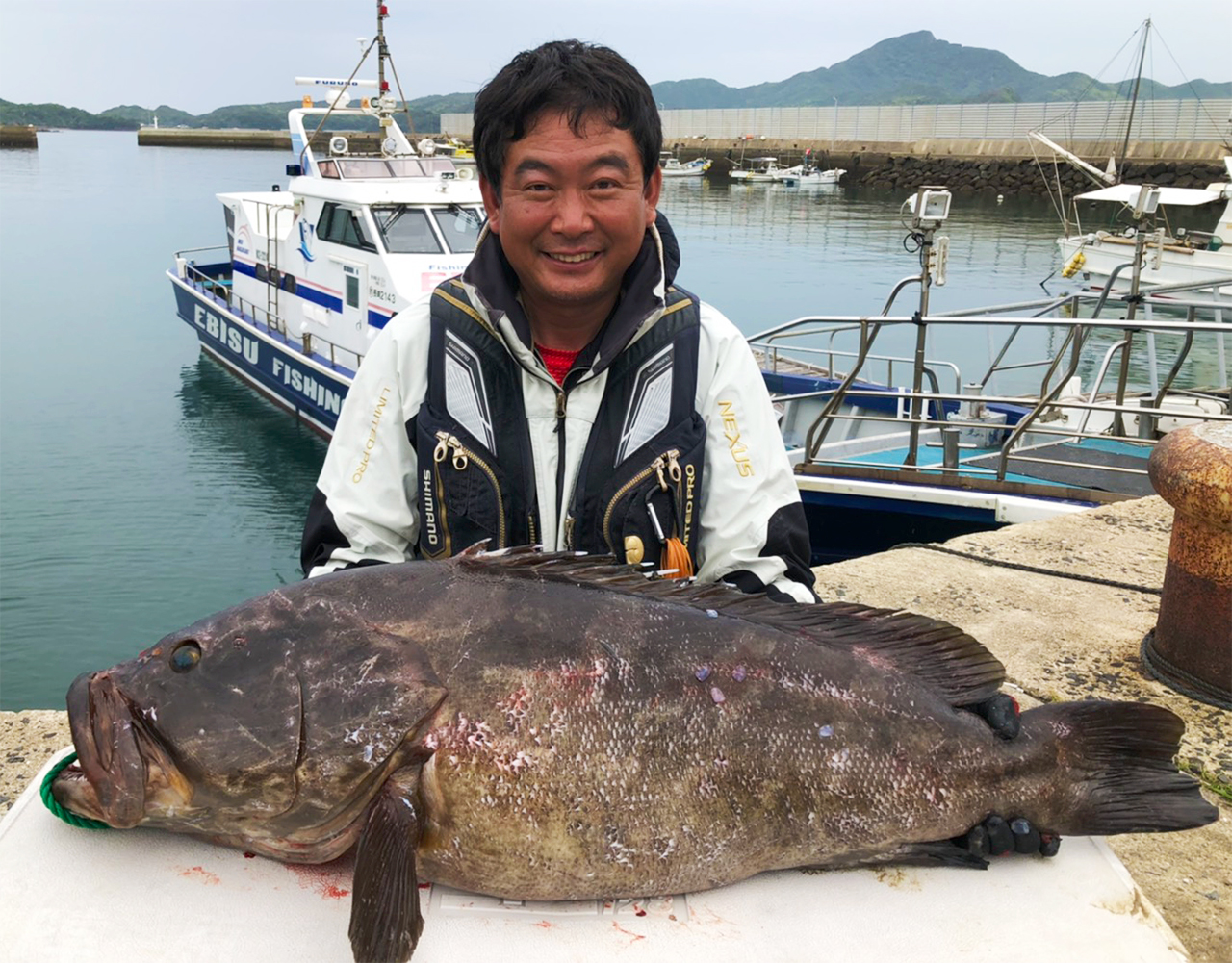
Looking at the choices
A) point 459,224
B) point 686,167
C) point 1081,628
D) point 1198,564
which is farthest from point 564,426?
point 686,167

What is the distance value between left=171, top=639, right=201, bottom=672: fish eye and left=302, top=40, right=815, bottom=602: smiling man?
0.65m

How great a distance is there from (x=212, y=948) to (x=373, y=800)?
1.32 feet

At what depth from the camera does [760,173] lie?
7106 cm

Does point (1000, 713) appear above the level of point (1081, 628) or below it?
above

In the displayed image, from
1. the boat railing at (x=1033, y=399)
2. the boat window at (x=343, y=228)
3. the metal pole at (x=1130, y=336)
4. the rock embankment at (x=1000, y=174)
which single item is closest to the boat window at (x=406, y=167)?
the boat window at (x=343, y=228)

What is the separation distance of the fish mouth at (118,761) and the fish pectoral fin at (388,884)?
400 millimetres

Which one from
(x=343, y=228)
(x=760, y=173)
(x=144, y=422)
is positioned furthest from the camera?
(x=760, y=173)

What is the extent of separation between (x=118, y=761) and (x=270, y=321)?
48.7 ft

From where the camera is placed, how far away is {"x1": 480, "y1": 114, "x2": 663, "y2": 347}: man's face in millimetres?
2598

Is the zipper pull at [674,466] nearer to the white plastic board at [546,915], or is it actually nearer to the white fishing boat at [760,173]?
the white plastic board at [546,915]

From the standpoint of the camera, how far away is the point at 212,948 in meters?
1.95

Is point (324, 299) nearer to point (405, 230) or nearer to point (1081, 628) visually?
point (405, 230)

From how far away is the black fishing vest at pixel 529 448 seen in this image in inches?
110

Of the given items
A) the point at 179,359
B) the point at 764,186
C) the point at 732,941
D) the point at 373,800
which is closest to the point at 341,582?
the point at 373,800
